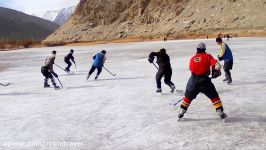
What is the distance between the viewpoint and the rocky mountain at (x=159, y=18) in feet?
218

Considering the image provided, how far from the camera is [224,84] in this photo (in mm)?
11602

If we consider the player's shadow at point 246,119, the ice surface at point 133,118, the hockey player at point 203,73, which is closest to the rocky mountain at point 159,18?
the ice surface at point 133,118

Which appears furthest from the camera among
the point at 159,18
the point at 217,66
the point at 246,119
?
the point at 159,18

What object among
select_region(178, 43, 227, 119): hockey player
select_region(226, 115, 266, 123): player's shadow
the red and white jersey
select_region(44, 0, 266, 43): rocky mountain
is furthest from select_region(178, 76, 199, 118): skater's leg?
select_region(44, 0, 266, 43): rocky mountain

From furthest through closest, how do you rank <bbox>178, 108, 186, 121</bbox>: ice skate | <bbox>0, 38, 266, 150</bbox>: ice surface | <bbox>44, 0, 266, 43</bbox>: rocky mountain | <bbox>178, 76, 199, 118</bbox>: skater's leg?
<bbox>44, 0, 266, 43</bbox>: rocky mountain, <bbox>178, 108, 186, 121</bbox>: ice skate, <bbox>178, 76, 199, 118</bbox>: skater's leg, <bbox>0, 38, 266, 150</bbox>: ice surface

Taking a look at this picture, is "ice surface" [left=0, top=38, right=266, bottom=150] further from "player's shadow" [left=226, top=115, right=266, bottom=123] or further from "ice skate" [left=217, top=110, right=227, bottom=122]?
"ice skate" [left=217, top=110, right=227, bottom=122]

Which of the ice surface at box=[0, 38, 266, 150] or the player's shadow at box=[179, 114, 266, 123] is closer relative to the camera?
the ice surface at box=[0, 38, 266, 150]

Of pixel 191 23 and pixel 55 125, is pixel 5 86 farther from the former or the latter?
pixel 191 23

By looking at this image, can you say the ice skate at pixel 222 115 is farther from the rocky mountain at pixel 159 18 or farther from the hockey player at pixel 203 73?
the rocky mountain at pixel 159 18

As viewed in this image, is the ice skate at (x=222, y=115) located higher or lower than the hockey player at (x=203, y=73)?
lower

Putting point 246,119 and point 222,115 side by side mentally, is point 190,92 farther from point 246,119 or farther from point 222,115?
point 246,119

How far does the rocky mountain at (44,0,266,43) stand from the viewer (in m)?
66.3

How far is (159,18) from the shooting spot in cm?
8206

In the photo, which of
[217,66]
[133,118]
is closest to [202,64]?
[217,66]
